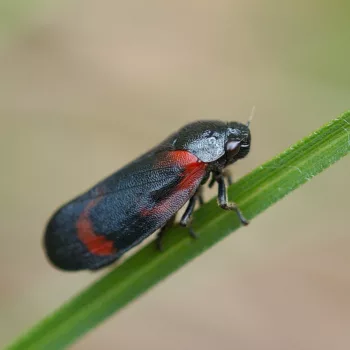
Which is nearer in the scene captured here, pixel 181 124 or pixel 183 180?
pixel 183 180

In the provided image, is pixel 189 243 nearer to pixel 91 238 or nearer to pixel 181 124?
pixel 91 238

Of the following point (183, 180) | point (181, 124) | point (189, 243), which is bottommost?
point (189, 243)

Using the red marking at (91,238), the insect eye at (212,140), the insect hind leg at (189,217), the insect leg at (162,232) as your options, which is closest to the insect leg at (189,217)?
the insect hind leg at (189,217)

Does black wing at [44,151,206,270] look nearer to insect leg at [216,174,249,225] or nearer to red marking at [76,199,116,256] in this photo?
red marking at [76,199,116,256]

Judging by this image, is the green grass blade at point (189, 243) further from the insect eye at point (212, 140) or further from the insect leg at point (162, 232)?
the insect eye at point (212, 140)

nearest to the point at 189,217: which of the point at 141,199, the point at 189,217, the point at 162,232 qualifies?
the point at 189,217

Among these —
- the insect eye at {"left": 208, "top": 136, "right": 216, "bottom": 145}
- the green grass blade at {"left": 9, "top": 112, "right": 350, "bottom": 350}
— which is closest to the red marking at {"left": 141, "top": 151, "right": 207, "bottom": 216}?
the insect eye at {"left": 208, "top": 136, "right": 216, "bottom": 145}
